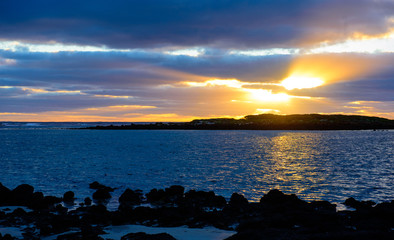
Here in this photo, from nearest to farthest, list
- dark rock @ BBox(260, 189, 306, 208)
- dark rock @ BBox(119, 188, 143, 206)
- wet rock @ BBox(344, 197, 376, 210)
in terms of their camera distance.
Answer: dark rock @ BBox(260, 189, 306, 208), wet rock @ BBox(344, 197, 376, 210), dark rock @ BBox(119, 188, 143, 206)

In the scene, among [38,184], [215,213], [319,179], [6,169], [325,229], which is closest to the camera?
[325,229]

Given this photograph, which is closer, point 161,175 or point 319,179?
point 319,179

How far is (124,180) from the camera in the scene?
37062 millimetres

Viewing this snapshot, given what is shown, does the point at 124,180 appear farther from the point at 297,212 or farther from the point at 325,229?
the point at 325,229

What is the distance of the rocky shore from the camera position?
14.8 meters

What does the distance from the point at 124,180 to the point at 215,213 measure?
19478 mm

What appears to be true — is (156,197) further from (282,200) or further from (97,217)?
(282,200)

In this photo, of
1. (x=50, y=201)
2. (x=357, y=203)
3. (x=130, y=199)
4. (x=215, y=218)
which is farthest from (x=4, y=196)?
(x=357, y=203)

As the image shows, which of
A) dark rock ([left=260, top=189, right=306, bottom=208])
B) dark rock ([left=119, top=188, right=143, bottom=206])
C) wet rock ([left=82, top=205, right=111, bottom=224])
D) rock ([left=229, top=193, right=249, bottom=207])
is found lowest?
dark rock ([left=119, top=188, right=143, bottom=206])

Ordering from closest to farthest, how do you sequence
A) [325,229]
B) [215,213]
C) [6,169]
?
1. [325,229]
2. [215,213]
3. [6,169]

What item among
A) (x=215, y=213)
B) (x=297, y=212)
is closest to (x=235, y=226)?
(x=215, y=213)

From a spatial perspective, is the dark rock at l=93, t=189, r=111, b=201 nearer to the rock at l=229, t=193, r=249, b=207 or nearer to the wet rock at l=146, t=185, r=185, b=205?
the wet rock at l=146, t=185, r=185, b=205

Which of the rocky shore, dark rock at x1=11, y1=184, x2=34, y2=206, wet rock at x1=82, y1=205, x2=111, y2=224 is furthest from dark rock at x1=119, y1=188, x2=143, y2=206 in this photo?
dark rock at x1=11, y1=184, x2=34, y2=206

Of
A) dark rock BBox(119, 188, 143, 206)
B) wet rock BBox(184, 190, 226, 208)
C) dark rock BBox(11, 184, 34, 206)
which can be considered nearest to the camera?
wet rock BBox(184, 190, 226, 208)
